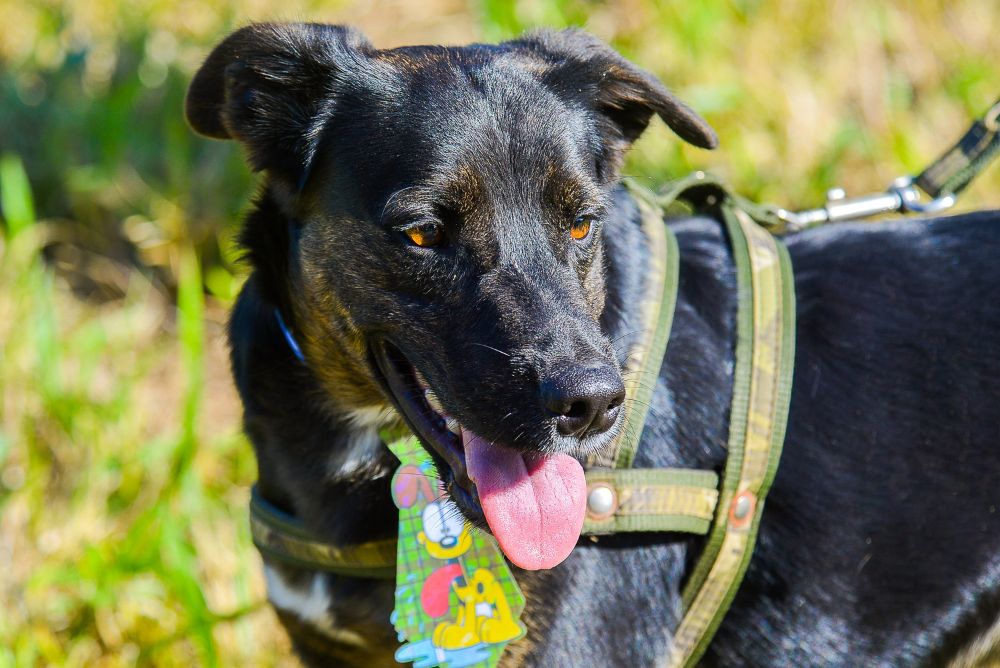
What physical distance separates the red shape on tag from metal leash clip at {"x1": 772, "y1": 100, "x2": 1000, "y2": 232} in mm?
1382

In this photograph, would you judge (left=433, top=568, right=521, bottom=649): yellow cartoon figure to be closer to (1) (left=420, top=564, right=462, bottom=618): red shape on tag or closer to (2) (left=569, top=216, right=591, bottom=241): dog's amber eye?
(1) (left=420, top=564, right=462, bottom=618): red shape on tag

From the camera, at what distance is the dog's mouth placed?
2156mm

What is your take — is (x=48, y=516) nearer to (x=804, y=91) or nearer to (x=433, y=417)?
(x=433, y=417)

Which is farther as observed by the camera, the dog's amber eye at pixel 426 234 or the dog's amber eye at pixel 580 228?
the dog's amber eye at pixel 580 228

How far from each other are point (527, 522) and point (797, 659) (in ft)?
2.85

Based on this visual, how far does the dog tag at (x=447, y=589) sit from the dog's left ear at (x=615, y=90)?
878 millimetres

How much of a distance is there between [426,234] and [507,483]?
1.73 ft

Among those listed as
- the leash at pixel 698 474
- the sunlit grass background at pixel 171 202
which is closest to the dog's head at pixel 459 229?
the leash at pixel 698 474

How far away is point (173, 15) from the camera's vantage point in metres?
6.30

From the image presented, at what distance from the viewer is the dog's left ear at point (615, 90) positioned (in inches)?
99.0

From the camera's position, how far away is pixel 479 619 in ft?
7.55

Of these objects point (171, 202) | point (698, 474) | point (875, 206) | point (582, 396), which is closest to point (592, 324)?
point (582, 396)

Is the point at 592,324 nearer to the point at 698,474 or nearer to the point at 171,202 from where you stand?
the point at 698,474

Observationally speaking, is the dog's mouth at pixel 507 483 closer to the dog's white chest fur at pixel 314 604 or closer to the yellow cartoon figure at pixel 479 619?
the yellow cartoon figure at pixel 479 619
